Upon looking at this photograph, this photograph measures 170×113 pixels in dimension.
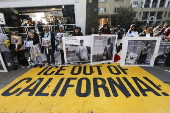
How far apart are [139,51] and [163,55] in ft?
3.83

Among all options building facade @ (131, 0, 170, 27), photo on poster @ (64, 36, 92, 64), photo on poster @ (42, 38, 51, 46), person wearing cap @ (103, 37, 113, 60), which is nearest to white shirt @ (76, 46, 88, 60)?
photo on poster @ (64, 36, 92, 64)

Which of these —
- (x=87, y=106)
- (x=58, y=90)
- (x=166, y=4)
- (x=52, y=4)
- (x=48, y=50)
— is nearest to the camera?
(x=87, y=106)

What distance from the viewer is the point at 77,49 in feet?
14.3

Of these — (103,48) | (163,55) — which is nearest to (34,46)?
(103,48)

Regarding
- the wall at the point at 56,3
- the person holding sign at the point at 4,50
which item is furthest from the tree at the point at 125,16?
the person holding sign at the point at 4,50

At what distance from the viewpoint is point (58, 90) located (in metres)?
2.80

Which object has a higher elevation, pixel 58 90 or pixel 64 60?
pixel 64 60

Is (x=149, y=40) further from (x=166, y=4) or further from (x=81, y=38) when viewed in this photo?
(x=166, y=4)

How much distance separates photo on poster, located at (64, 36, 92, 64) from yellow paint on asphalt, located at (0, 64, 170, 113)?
854mm

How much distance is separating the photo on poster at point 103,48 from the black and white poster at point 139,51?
21.1 inches

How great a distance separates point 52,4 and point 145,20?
32.1 metres

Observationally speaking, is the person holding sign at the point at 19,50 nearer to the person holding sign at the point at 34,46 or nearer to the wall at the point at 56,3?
the person holding sign at the point at 34,46

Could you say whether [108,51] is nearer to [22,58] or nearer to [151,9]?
[22,58]

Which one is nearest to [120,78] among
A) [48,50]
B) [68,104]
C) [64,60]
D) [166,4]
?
[68,104]
